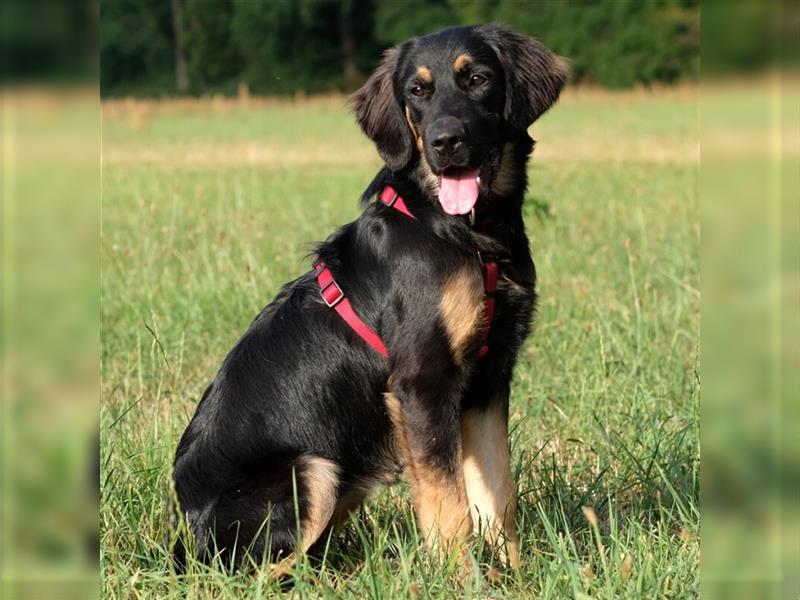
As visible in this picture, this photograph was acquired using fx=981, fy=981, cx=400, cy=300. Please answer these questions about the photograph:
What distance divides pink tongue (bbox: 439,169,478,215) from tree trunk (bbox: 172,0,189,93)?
4715cm

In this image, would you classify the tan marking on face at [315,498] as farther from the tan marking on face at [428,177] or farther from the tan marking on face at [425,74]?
the tan marking on face at [425,74]

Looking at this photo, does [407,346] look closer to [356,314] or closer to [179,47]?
[356,314]

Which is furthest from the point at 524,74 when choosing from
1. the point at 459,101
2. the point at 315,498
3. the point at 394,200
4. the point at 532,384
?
the point at 532,384

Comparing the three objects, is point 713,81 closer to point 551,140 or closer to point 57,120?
point 57,120

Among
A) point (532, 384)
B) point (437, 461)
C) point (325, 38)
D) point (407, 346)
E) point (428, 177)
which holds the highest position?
point (428, 177)

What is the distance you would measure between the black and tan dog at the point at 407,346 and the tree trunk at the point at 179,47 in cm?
4699

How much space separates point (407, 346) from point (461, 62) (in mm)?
1139

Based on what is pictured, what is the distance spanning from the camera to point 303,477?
11.5 feet

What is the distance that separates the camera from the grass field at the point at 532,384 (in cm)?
320

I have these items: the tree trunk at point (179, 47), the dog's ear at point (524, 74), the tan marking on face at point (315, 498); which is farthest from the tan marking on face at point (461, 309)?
the tree trunk at point (179, 47)

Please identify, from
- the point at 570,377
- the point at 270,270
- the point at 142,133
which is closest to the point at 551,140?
the point at 142,133

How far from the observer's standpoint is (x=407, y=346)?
3568 millimetres

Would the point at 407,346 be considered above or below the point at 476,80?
below

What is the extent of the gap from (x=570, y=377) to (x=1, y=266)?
4592 mm
